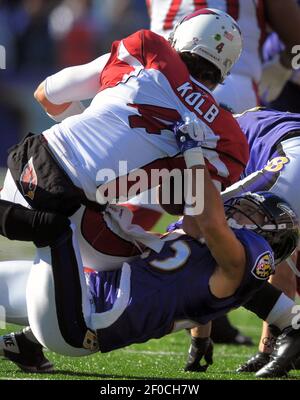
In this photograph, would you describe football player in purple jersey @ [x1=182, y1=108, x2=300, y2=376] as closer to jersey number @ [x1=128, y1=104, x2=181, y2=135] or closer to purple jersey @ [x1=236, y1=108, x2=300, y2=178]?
purple jersey @ [x1=236, y1=108, x2=300, y2=178]

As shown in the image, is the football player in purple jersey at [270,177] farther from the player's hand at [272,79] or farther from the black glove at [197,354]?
the player's hand at [272,79]

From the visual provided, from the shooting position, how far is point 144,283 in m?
3.71

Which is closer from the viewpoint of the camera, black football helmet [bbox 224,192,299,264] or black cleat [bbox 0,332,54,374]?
black football helmet [bbox 224,192,299,264]

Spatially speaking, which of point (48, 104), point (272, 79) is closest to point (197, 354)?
point (48, 104)

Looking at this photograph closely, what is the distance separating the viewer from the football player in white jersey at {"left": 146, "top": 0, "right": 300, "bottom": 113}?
546cm

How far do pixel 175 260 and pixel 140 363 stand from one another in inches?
34.7

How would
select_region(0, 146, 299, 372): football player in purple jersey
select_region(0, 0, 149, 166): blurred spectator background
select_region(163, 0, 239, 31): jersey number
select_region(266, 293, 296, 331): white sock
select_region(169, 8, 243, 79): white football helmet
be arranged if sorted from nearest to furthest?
1. select_region(0, 146, 299, 372): football player in purple jersey
2. select_region(169, 8, 243, 79): white football helmet
3. select_region(266, 293, 296, 331): white sock
4. select_region(163, 0, 239, 31): jersey number
5. select_region(0, 0, 149, 166): blurred spectator background

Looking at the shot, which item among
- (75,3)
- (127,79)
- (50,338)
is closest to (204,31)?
(127,79)

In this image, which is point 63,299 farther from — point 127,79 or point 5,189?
point 127,79

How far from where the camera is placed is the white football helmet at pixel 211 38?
12.9 feet

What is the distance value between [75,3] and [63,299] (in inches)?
344

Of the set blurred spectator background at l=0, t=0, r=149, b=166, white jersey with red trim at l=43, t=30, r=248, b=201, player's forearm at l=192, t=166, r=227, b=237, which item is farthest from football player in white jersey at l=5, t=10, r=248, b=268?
blurred spectator background at l=0, t=0, r=149, b=166

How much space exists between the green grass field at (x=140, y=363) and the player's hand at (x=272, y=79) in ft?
5.49

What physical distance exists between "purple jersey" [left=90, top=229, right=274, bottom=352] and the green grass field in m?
0.30
